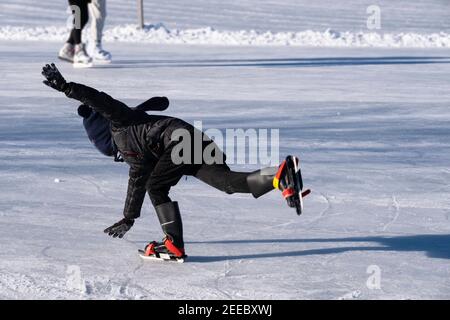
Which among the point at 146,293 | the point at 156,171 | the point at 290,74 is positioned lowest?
the point at 146,293

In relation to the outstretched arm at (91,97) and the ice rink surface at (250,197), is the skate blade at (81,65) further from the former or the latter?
the outstretched arm at (91,97)

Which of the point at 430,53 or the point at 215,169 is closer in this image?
the point at 215,169

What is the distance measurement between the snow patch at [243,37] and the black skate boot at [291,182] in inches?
429

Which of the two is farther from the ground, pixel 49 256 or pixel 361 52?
pixel 361 52

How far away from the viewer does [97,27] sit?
11953 mm

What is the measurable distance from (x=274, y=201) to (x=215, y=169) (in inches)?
54.5

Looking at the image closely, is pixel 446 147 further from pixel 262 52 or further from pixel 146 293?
pixel 262 52

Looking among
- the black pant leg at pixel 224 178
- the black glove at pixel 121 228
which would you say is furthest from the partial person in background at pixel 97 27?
the black pant leg at pixel 224 178

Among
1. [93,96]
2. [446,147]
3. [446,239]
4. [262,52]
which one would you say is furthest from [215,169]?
[262,52]

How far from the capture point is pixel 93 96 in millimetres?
4445

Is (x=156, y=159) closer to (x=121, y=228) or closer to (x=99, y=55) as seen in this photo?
(x=121, y=228)

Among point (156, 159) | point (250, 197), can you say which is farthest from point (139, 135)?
point (250, 197)

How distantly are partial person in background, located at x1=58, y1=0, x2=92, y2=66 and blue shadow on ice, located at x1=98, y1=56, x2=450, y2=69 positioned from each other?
340 mm

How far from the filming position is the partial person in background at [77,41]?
11602 millimetres
